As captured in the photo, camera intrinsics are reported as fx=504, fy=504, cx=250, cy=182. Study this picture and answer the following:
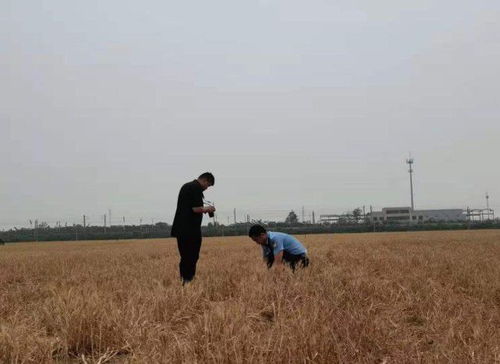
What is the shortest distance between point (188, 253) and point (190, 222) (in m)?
0.45

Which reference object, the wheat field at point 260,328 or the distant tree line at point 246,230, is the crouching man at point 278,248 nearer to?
the wheat field at point 260,328

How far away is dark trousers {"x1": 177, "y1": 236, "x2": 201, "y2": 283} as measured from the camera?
726cm

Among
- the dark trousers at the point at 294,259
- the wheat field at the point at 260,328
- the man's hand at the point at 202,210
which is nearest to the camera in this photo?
the wheat field at the point at 260,328

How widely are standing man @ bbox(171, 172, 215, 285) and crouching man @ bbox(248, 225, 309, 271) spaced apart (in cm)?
79

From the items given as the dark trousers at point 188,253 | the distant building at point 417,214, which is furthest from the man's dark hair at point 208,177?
the distant building at point 417,214

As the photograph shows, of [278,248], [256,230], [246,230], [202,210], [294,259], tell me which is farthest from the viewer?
[246,230]

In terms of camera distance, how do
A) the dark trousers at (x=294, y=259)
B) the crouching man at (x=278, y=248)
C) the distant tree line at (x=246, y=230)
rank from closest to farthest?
the crouching man at (x=278, y=248)
the dark trousers at (x=294, y=259)
the distant tree line at (x=246, y=230)

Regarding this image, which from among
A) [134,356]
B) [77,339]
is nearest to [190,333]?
[134,356]

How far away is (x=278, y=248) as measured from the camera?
7.79 m

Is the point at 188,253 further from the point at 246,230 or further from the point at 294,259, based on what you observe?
the point at 246,230

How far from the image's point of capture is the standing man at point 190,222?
23.9 ft

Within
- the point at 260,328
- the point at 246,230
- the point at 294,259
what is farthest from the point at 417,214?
the point at 260,328

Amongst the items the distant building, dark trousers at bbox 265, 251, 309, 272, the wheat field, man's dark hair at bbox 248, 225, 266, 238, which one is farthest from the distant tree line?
the wheat field

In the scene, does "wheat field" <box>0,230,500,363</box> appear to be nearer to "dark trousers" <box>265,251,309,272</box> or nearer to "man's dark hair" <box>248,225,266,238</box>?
"man's dark hair" <box>248,225,266,238</box>
